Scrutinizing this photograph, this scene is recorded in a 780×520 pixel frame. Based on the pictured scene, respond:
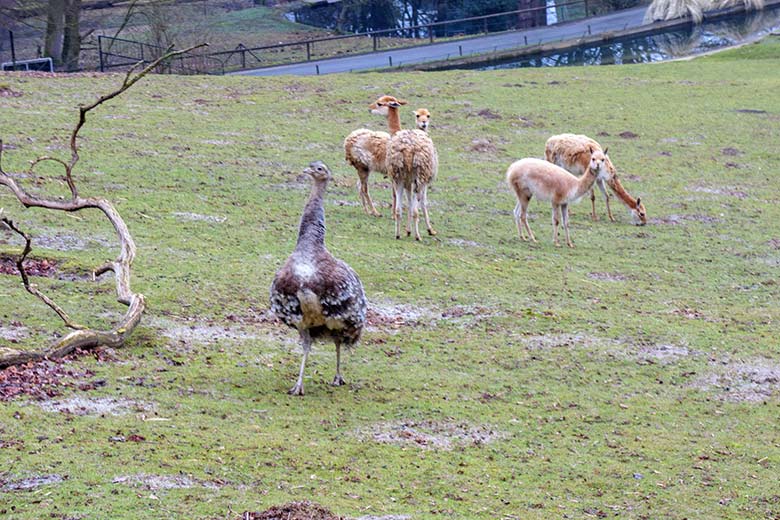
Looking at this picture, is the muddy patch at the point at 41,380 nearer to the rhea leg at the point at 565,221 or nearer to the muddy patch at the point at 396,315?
the muddy patch at the point at 396,315

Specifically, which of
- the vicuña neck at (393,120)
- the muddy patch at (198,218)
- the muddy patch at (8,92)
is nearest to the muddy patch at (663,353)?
the muddy patch at (198,218)

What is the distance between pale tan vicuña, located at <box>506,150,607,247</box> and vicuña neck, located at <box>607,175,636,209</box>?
1.84m

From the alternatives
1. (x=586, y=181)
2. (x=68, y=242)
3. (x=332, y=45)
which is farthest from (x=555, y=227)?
(x=332, y=45)

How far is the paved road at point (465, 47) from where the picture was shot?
109ft

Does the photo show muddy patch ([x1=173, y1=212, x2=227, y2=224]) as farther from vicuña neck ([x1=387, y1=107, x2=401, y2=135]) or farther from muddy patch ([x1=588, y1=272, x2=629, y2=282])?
muddy patch ([x1=588, y1=272, x2=629, y2=282])

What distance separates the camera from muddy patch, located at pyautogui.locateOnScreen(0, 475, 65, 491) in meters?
5.70

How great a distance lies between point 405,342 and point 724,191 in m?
10.3

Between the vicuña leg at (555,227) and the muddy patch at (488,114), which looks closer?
the vicuña leg at (555,227)

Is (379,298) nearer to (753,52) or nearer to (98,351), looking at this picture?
(98,351)

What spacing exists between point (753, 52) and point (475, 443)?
27139 mm

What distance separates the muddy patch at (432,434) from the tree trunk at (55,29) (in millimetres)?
23016

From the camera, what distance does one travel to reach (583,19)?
1651 inches

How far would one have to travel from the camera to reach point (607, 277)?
13055 millimetres

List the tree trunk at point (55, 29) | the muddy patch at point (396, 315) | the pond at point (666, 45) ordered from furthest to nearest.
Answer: the pond at point (666, 45) → the tree trunk at point (55, 29) → the muddy patch at point (396, 315)
